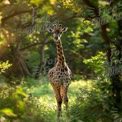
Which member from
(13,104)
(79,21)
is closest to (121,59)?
(13,104)

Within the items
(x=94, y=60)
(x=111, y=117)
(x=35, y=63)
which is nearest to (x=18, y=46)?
(x=35, y=63)

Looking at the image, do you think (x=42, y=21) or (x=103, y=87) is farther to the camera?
(x=42, y=21)

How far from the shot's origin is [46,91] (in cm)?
1930

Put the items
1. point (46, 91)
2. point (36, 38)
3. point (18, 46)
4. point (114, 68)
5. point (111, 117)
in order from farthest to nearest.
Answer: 1. point (36, 38)
2. point (18, 46)
3. point (46, 91)
4. point (114, 68)
5. point (111, 117)

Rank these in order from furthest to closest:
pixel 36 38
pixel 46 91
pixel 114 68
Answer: pixel 36 38, pixel 46 91, pixel 114 68

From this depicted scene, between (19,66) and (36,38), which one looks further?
(36,38)

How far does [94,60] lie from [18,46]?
46.0ft

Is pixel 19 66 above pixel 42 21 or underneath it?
underneath

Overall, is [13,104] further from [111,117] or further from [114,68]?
[114,68]

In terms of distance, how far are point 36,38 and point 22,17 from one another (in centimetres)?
366

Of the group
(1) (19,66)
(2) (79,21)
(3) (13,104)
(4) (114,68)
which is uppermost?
(3) (13,104)

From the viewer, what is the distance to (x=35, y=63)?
31984 mm

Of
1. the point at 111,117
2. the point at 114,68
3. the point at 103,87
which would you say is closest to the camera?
the point at 111,117

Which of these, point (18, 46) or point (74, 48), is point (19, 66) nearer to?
point (18, 46)
